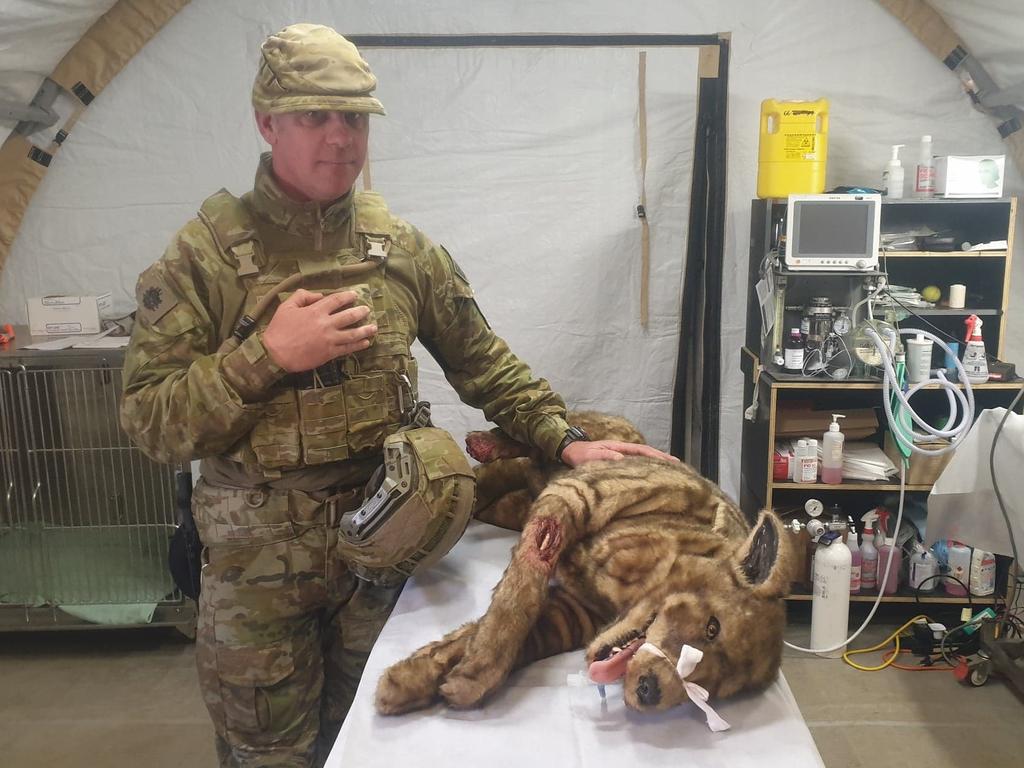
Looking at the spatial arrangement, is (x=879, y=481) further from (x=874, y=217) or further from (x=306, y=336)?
(x=306, y=336)

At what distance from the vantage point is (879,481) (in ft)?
9.56

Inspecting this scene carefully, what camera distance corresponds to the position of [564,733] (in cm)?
121

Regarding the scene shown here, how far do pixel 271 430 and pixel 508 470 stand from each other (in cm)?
66

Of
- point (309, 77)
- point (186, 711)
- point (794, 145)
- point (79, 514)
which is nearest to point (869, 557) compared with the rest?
point (794, 145)

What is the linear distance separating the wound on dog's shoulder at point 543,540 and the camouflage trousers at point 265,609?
1.30 feet

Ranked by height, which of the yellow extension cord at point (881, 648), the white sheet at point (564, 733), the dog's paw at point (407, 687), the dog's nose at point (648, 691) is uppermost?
the dog's nose at point (648, 691)

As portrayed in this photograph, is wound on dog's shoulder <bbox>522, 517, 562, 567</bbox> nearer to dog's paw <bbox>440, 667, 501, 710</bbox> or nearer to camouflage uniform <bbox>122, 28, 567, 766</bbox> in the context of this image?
dog's paw <bbox>440, 667, 501, 710</bbox>

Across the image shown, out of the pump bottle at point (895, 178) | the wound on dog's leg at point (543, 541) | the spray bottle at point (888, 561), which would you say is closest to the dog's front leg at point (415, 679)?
the wound on dog's leg at point (543, 541)

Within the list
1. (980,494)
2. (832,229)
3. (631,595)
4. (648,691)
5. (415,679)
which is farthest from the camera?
(832,229)

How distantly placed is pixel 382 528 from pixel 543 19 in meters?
2.20

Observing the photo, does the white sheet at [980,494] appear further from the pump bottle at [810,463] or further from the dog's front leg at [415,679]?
the dog's front leg at [415,679]

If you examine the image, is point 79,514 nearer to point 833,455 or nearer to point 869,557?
point 833,455

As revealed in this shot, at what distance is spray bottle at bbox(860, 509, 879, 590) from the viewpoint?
9.84 feet

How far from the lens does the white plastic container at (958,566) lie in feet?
9.71
